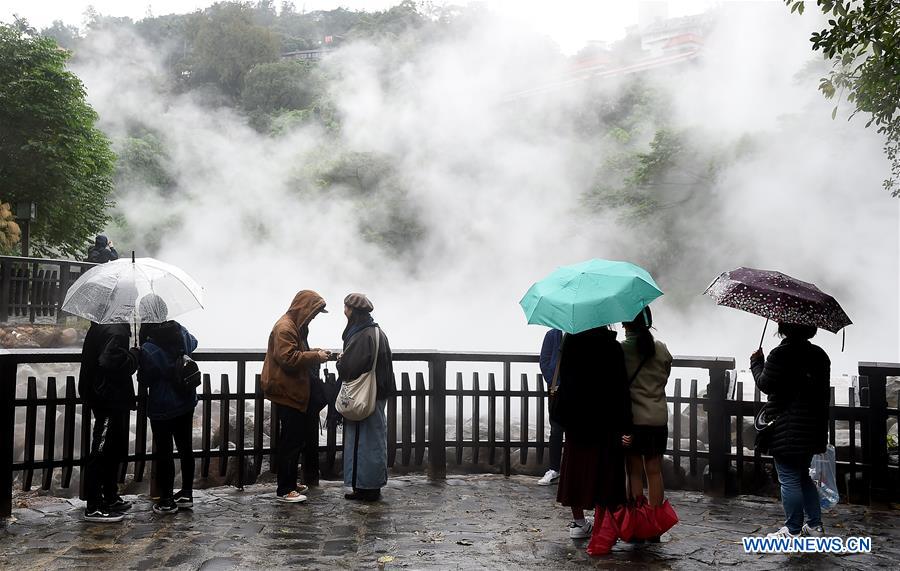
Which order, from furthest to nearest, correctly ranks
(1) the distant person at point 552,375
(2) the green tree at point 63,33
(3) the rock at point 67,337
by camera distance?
(2) the green tree at point 63,33
(3) the rock at point 67,337
(1) the distant person at point 552,375

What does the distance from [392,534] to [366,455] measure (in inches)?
35.3

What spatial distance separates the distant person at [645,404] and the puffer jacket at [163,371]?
2831 mm

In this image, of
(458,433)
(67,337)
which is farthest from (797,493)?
(67,337)

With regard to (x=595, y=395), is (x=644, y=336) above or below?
above

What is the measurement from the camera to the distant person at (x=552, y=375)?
5688 mm

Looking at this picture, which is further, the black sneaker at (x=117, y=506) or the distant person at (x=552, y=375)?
the distant person at (x=552, y=375)

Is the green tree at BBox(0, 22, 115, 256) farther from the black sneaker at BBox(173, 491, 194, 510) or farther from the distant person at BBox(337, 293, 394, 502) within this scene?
the distant person at BBox(337, 293, 394, 502)

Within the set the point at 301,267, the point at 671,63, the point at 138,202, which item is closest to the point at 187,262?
the point at 301,267

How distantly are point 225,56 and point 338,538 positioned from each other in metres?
49.9

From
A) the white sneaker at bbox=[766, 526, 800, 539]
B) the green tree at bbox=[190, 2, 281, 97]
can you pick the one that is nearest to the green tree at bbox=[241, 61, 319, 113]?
the green tree at bbox=[190, 2, 281, 97]

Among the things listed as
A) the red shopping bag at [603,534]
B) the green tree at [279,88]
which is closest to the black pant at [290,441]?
the red shopping bag at [603,534]

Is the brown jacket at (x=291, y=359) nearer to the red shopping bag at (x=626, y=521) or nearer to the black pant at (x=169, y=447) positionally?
the black pant at (x=169, y=447)

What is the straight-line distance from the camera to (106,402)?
14.9ft

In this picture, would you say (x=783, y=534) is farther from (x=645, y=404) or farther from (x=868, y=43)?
(x=868, y=43)
